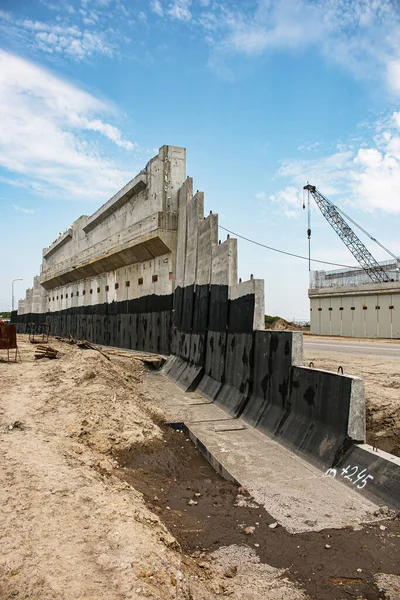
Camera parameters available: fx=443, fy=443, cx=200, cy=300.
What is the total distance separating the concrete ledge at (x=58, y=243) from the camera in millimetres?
33625

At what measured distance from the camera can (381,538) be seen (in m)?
3.83

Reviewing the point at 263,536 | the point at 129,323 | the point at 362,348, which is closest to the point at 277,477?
the point at 263,536

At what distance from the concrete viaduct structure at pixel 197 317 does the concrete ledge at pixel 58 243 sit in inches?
135

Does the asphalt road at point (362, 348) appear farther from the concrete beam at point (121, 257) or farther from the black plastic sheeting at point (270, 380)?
the black plastic sheeting at point (270, 380)

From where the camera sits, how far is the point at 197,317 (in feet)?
41.7

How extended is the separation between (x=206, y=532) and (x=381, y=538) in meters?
1.53

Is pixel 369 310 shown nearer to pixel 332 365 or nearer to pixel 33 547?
pixel 332 365

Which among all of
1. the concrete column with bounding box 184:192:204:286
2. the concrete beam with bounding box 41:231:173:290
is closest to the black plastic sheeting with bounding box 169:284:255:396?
the concrete column with bounding box 184:192:204:286

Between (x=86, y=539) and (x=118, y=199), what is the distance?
19.3 metres

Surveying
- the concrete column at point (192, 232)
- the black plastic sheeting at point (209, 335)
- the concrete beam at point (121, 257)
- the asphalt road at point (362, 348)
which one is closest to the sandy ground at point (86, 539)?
the black plastic sheeting at point (209, 335)

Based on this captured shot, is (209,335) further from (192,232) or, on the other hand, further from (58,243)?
(58,243)

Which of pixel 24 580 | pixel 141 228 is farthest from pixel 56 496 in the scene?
pixel 141 228

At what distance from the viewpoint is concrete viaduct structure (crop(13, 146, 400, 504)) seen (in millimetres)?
5629

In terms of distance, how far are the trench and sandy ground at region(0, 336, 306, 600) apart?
17 centimetres
